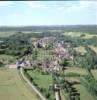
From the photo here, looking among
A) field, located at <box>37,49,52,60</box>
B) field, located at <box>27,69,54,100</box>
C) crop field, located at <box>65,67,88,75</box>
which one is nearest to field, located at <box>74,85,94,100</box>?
crop field, located at <box>65,67,88,75</box>

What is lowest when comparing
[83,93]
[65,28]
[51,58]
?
[83,93]

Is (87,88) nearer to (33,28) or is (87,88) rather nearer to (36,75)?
(36,75)

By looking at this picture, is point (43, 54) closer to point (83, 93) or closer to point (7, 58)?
point (7, 58)

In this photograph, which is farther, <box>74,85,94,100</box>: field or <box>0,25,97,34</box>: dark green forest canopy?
<box>0,25,97,34</box>: dark green forest canopy

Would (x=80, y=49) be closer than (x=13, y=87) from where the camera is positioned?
No

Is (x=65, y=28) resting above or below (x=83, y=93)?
above

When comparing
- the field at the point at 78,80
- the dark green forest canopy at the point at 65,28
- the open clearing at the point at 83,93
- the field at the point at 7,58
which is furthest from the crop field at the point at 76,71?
the field at the point at 7,58

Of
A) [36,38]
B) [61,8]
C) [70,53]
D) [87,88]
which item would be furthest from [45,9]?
[87,88]

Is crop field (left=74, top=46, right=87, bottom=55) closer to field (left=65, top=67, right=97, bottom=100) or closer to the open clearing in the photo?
field (left=65, top=67, right=97, bottom=100)

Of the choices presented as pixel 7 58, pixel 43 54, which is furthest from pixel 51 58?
pixel 7 58

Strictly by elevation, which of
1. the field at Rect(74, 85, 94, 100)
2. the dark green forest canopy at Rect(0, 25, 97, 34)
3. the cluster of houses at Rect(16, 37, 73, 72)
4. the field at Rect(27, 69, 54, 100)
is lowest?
the field at Rect(74, 85, 94, 100)
